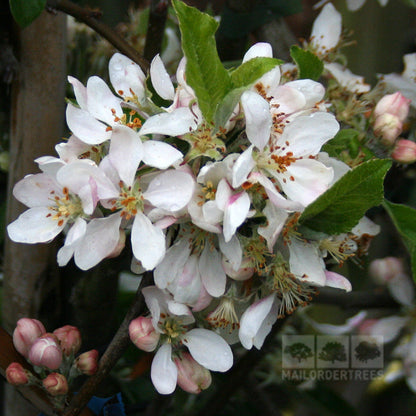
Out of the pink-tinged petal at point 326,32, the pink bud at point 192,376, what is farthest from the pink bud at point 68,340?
the pink-tinged petal at point 326,32

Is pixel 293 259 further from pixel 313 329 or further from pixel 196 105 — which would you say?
pixel 313 329

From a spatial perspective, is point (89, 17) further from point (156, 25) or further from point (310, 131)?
point (310, 131)

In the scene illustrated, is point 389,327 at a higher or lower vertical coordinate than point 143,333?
lower

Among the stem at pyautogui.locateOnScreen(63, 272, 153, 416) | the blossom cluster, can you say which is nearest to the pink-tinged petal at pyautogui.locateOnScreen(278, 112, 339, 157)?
the blossom cluster

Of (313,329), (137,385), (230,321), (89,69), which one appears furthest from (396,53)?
(230,321)

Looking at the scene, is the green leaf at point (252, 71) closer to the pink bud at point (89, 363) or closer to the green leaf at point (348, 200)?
the green leaf at point (348, 200)

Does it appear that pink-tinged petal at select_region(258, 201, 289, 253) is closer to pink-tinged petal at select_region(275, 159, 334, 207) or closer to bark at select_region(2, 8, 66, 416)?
pink-tinged petal at select_region(275, 159, 334, 207)

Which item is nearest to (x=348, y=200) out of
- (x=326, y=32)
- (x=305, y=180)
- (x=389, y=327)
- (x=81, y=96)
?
(x=305, y=180)
